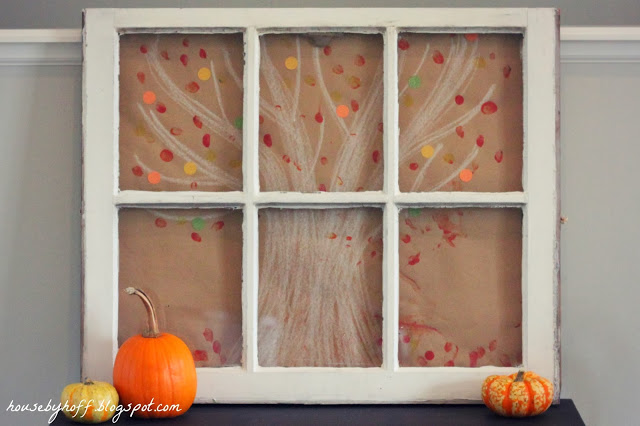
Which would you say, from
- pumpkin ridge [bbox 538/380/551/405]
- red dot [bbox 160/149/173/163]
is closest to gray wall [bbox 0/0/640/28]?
red dot [bbox 160/149/173/163]

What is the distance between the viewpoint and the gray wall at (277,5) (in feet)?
4.99

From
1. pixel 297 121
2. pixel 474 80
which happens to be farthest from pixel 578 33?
pixel 297 121

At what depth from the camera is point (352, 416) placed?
131 centimetres

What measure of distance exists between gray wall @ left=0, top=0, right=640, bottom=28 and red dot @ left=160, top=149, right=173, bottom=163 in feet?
1.33

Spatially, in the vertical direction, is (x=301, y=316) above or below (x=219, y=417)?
above

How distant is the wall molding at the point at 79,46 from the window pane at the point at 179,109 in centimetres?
15

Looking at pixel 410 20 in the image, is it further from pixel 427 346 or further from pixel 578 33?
pixel 427 346

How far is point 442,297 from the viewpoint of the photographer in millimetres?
1378

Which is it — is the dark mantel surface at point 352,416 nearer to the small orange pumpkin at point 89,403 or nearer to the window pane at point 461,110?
the small orange pumpkin at point 89,403

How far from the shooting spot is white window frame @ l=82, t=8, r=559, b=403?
53.1 inches

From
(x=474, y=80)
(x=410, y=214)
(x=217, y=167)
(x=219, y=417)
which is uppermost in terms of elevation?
(x=474, y=80)

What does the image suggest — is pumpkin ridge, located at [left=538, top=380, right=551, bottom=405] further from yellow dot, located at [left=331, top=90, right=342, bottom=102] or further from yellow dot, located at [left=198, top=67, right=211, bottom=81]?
yellow dot, located at [left=198, top=67, right=211, bottom=81]

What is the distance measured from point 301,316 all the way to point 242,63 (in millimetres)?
557

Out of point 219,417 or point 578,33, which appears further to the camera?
point 578,33
